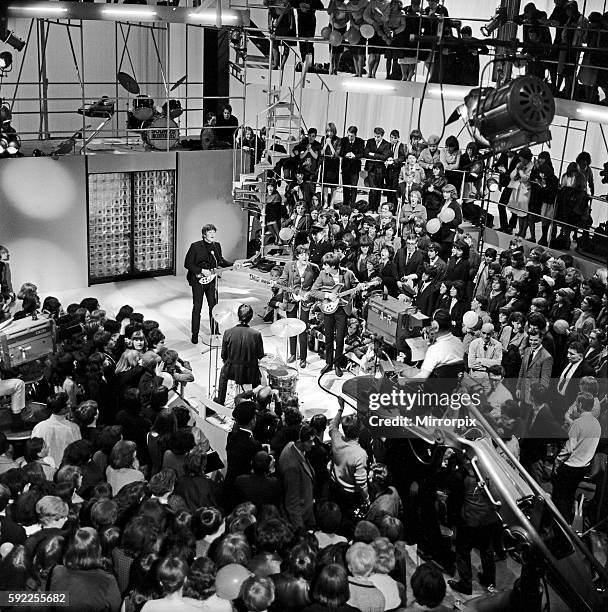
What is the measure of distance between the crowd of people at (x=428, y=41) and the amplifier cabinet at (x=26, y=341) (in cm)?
554

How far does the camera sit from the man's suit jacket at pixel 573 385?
8773 millimetres

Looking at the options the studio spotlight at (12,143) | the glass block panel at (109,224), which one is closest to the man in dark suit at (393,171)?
the glass block panel at (109,224)

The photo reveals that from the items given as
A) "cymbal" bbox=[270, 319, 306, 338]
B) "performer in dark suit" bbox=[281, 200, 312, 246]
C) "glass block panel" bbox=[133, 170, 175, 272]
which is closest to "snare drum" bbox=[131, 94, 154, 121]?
"glass block panel" bbox=[133, 170, 175, 272]

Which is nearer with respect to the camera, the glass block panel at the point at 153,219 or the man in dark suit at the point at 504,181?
the man in dark suit at the point at 504,181

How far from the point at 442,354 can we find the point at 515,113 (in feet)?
6.86

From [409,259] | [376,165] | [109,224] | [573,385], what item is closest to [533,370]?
[573,385]

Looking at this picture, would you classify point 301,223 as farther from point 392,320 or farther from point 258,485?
point 258,485

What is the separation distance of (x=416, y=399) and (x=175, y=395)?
2.50 metres

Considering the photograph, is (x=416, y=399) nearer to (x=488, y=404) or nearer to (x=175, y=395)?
(x=488, y=404)

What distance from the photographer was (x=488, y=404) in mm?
8164

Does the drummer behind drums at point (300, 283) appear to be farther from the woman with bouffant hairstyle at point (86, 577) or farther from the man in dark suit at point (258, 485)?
the woman with bouffant hairstyle at point (86, 577)

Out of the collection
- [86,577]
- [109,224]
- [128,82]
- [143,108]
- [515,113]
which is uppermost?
[515,113]

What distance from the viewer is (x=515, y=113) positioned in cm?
707

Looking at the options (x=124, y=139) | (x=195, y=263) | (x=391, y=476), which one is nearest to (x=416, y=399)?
(x=391, y=476)
